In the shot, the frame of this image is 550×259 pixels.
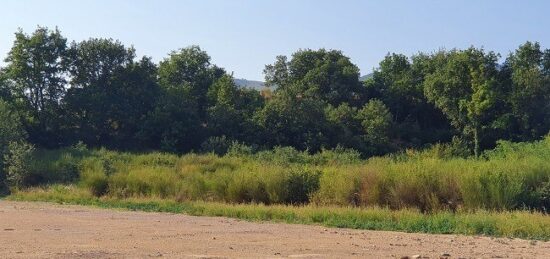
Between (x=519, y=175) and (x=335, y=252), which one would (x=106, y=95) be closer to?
(x=519, y=175)

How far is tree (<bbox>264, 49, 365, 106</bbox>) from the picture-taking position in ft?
218

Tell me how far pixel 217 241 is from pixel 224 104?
41535 mm

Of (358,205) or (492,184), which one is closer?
(492,184)

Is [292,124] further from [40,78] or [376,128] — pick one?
[40,78]

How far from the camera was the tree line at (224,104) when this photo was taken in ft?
179

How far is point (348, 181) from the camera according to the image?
28.5m

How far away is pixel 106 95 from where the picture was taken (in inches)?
2185

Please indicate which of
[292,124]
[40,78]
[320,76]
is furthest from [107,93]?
[320,76]

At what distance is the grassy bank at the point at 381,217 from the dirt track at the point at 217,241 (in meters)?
1.35

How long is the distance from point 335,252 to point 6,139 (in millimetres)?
35096

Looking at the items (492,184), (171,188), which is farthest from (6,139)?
(492,184)

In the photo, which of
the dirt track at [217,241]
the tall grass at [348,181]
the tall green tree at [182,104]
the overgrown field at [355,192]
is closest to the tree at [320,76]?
the tall green tree at [182,104]

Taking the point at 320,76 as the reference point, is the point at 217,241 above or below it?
below

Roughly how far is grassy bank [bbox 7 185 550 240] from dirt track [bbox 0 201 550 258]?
135 cm
